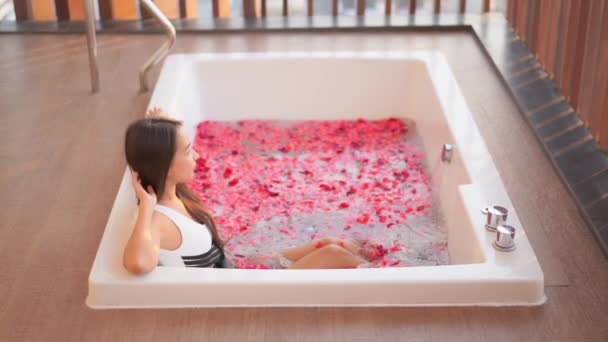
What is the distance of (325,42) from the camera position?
4.11 meters

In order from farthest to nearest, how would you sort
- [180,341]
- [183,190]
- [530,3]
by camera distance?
[530,3] < [183,190] < [180,341]

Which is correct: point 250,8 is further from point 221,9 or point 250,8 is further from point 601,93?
point 601,93

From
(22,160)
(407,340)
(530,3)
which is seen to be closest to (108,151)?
(22,160)

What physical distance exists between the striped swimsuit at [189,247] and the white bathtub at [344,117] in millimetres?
105

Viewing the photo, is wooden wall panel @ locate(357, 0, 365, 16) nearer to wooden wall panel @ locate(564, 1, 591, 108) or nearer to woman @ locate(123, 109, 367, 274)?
wooden wall panel @ locate(564, 1, 591, 108)

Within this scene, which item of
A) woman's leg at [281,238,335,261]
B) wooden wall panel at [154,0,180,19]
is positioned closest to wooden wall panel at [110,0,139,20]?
wooden wall panel at [154,0,180,19]

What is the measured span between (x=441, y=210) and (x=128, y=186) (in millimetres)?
1030

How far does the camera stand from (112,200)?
9.26ft

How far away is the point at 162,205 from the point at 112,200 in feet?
1.46

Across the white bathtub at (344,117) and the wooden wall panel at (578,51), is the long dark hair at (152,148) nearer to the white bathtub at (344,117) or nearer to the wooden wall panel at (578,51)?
the white bathtub at (344,117)

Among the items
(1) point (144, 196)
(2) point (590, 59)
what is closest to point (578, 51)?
(2) point (590, 59)

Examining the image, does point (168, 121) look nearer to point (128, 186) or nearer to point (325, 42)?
point (128, 186)

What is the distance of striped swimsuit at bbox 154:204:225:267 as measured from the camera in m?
2.40

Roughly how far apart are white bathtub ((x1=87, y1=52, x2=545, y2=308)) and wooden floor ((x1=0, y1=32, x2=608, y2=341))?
38 mm
